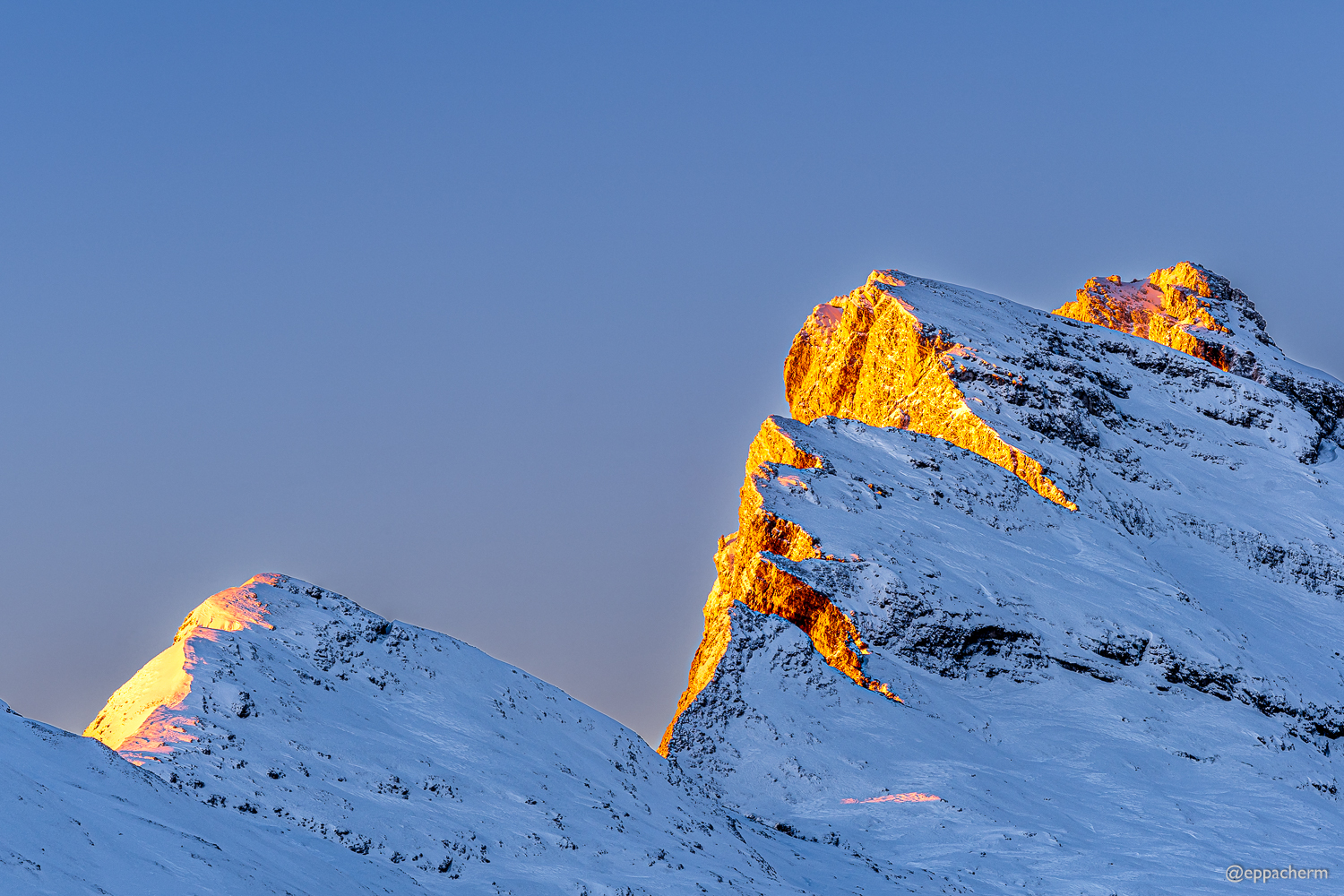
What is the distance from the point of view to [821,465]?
7600cm

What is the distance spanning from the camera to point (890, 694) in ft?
199

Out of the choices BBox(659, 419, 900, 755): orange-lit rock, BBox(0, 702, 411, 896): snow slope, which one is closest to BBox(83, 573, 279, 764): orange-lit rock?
BBox(0, 702, 411, 896): snow slope

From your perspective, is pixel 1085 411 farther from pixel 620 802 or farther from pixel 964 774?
pixel 620 802

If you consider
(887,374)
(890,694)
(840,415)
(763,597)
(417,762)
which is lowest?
(417,762)

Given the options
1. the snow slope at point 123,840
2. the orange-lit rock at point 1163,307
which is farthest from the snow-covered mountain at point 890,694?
the orange-lit rock at point 1163,307

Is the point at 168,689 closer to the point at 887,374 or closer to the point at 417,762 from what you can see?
the point at 417,762

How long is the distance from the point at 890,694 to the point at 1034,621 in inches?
398

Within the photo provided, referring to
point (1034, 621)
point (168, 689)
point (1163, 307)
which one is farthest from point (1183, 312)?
point (168, 689)

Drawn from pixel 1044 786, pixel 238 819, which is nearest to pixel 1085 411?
pixel 1044 786

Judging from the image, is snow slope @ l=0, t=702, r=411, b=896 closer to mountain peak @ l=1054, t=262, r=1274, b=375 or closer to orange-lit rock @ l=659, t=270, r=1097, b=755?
orange-lit rock @ l=659, t=270, r=1097, b=755

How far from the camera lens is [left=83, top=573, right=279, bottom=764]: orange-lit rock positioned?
3312 centimetres

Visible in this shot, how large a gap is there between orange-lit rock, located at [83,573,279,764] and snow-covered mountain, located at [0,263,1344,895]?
Result: 0.14 metres

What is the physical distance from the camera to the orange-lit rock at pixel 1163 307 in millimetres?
112456

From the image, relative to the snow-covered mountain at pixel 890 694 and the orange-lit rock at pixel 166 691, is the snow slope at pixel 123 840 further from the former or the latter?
the orange-lit rock at pixel 166 691
